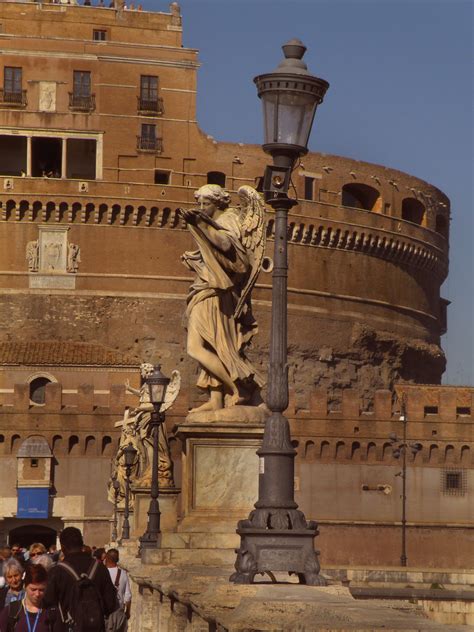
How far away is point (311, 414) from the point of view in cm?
5494

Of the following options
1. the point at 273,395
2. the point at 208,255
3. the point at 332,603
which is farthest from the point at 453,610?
the point at 332,603

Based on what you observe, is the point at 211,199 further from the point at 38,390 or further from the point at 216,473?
the point at 38,390

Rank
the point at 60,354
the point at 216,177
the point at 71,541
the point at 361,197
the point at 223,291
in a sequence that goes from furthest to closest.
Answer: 1. the point at 361,197
2. the point at 216,177
3. the point at 60,354
4. the point at 223,291
5. the point at 71,541

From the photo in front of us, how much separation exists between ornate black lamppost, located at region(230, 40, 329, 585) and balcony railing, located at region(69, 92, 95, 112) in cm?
4934

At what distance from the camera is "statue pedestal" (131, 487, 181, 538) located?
19.8 m

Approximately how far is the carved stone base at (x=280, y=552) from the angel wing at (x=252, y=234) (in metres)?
2.78

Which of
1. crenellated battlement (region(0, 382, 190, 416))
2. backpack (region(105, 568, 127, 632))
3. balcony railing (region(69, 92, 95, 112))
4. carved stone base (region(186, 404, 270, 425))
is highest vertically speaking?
balcony railing (region(69, 92, 95, 112))

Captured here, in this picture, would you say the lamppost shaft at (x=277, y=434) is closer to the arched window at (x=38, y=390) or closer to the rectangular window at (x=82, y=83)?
the arched window at (x=38, y=390)

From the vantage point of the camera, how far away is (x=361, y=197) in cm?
6544

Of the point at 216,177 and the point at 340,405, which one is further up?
the point at 216,177

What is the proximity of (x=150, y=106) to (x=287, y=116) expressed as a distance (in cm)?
4991

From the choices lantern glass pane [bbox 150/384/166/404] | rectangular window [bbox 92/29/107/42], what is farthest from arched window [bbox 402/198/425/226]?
lantern glass pane [bbox 150/384/166/404]

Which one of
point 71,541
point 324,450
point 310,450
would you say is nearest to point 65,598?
point 71,541

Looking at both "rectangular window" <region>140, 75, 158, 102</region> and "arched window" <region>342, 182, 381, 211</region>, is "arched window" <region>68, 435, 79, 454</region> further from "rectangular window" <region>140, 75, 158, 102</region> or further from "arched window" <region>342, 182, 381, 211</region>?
"arched window" <region>342, 182, 381, 211</region>
